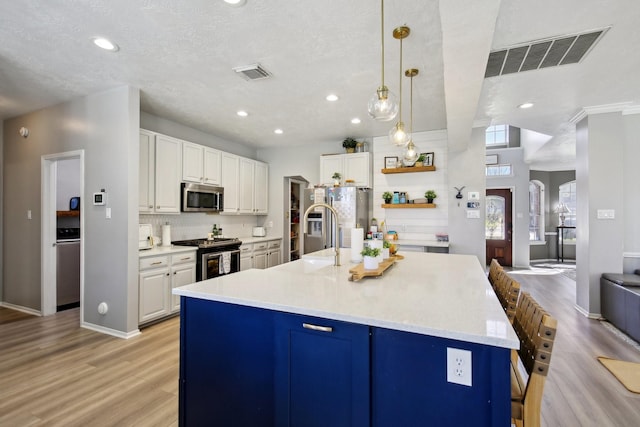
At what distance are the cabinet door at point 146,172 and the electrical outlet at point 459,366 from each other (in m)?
3.83

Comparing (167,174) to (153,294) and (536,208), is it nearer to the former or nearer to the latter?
(153,294)


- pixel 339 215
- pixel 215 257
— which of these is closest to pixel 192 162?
pixel 215 257

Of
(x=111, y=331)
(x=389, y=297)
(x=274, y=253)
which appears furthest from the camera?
(x=274, y=253)

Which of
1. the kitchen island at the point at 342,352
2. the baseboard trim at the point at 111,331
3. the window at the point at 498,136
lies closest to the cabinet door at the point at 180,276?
the baseboard trim at the point at 111,331

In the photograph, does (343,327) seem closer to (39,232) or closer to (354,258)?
(354,258)

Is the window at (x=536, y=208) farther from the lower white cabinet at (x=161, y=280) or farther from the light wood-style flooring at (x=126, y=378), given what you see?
the lower white cabinet at (x=161, y=280)

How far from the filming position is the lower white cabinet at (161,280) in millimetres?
3516

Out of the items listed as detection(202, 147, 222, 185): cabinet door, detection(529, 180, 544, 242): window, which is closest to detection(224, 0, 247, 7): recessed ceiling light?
detection(202, 147, 222, 185): cabinet door

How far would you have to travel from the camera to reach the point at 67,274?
436 cm

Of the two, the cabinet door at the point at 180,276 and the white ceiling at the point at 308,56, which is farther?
the cabinet door at the point at 180,276

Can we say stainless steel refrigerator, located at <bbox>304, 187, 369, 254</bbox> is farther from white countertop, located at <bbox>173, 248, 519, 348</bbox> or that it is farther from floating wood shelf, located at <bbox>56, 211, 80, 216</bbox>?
floating wood shelf, located at <bbox>56, 211, 80, 216</bbox>

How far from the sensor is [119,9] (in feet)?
6.96

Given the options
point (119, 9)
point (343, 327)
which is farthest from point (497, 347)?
point (119, 9)

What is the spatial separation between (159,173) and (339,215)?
2.72 metres
